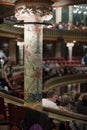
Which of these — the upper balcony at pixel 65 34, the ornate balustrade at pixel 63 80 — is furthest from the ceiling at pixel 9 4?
the upper balcony at pixel 65 34

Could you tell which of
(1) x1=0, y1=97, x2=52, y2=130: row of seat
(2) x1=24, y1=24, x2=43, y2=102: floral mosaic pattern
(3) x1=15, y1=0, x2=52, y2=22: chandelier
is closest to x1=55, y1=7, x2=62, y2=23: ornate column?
(2) x1=24, y1=24, x2=43, y2=102: floral mosaic pattern

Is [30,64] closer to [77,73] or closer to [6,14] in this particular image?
[6,14]

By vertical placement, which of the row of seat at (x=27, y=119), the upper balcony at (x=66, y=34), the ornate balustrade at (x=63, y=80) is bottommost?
the ornate balustrade at (x=63, y=80)

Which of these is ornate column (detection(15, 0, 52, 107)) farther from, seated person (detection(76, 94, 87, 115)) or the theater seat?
the theater seat

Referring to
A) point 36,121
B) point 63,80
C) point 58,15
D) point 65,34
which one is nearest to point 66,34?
point 65,34

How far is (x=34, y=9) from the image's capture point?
16.6ft

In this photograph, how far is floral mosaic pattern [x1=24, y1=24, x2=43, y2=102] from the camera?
5.37 meters

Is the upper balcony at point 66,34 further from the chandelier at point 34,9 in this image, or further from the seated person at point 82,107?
the seated person at point 82,107

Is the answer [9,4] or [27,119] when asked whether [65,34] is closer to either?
[9,4]

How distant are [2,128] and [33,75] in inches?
48.8

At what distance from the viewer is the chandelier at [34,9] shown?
16.5 feet

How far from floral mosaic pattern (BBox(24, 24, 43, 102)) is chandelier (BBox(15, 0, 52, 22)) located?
0.28 metres

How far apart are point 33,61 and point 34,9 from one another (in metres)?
0.93

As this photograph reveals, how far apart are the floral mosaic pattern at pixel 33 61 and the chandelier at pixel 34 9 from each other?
28cm
